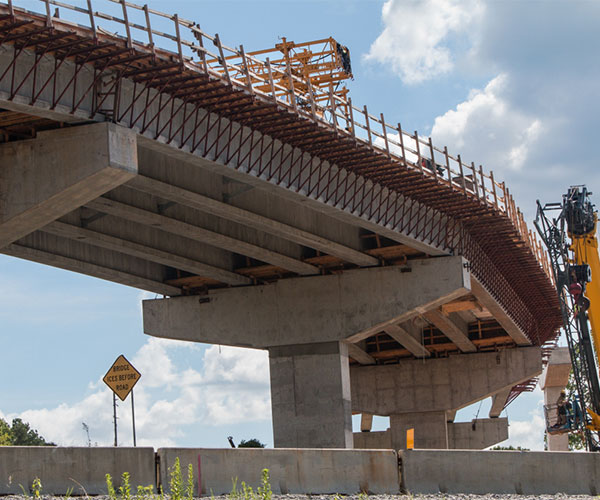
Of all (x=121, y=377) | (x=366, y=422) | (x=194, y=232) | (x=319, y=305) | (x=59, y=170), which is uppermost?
(x=194, y=232)

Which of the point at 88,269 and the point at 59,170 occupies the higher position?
the point at 88,269

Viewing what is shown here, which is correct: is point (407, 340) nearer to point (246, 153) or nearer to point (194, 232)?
point (194, 232)

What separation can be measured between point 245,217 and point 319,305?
8.50 meters

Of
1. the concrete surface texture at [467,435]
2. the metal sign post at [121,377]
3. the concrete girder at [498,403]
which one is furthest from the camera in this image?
the concrete girder at [498,403]

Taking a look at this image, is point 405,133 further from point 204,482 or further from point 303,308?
point 204,482

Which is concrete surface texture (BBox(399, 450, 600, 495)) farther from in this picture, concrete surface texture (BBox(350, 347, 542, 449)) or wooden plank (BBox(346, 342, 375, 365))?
concrete surface texture (BBox(350, 347, 542, 449))

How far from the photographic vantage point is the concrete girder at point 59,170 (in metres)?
21.2

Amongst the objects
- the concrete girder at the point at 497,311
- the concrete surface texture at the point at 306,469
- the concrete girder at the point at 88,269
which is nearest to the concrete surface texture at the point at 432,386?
the concrete girder at the point at 497,311

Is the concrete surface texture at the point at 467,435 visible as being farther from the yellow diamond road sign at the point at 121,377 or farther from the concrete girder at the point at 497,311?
the yellow diamond road sign at the point at 121,377

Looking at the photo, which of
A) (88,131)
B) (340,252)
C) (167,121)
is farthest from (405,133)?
(88,131)

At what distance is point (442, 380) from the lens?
53.7 m

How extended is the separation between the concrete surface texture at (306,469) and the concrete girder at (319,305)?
61.9 feet

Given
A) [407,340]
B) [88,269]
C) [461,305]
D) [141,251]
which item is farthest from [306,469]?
[407,340]

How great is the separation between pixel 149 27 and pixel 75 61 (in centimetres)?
163
